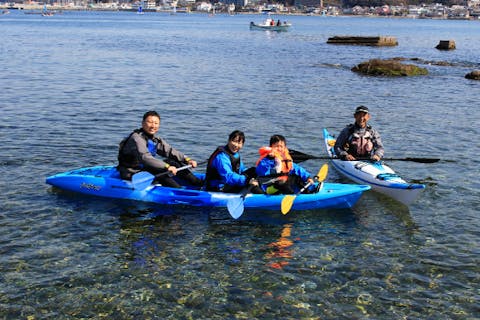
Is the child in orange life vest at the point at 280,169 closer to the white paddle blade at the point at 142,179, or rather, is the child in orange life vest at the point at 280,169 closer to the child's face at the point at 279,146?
the child's face at the point at 279,146

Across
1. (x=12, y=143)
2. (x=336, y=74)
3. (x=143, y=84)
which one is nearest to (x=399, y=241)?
(x=12, y=143)

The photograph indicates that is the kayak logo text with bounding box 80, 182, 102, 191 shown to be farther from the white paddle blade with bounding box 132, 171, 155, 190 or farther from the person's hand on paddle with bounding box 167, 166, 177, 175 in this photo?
the person's hand on paddle with bounding box 167, 166, 177, 175

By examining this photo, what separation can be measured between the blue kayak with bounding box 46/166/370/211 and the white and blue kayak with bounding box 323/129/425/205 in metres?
0.85

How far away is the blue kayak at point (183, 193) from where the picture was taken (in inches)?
415

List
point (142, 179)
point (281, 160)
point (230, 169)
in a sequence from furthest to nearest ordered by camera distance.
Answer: point (142, 179) < point (281, 160) < point (230, 169)

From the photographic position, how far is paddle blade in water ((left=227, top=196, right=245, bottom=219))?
32.8 feet

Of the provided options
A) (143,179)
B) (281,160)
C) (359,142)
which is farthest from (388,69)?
(143,179)

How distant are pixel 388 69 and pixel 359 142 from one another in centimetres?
2418

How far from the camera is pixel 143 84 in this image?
28.3 meters

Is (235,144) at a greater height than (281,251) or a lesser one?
greater

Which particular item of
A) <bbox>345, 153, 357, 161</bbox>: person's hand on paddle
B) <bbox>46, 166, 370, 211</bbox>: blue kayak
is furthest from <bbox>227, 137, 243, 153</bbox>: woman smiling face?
<bbox>345, 153, 357, 161</bbox>: person's hand on paddle

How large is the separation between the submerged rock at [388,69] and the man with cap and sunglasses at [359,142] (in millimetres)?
23516

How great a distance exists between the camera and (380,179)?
38.1 ft

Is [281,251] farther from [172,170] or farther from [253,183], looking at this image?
[172,170]
